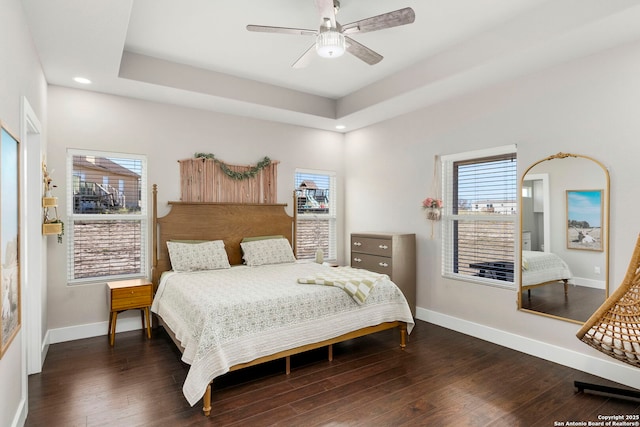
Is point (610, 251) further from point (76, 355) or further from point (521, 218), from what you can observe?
point (76, 355)

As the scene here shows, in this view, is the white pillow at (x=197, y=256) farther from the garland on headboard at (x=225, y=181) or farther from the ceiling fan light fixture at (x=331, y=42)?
the ceiling fan light fixture at (x=331, y=42)

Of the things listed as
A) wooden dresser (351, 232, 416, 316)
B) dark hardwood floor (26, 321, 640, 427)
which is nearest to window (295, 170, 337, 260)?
wooden dresser (351, 232, 416, 316)

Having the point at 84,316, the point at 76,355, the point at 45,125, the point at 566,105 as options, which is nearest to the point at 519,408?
the point at 566,105

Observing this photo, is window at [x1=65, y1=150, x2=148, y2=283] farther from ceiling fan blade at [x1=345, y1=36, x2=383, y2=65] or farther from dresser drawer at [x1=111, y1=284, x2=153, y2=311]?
ceiling fan blade at [x1=345, y1=36, x2=383, y2=65]

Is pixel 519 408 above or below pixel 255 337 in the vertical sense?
below

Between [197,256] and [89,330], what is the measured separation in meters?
1.36

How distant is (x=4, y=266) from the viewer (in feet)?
6.12

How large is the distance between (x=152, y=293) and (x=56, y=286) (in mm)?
970

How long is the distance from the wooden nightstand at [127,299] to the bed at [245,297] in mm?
119

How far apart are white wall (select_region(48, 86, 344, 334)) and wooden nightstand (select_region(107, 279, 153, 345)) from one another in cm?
→ 41

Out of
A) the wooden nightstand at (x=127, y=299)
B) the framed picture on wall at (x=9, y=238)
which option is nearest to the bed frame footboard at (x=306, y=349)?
the framed picture on wall at (x=9, y=238)

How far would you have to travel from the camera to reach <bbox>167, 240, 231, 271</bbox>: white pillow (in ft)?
13.6

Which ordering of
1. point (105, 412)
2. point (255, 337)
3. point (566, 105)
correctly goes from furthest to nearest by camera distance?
point (566, 105) → point (255, 337) → point (105, 412)

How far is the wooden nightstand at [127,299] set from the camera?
3.68m
